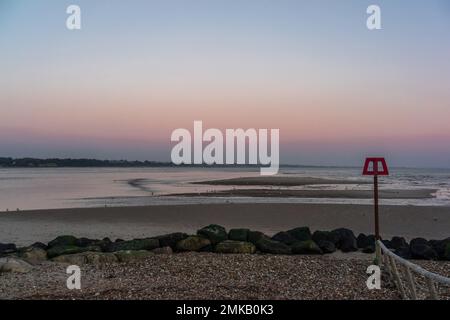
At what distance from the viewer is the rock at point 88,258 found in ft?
34.4

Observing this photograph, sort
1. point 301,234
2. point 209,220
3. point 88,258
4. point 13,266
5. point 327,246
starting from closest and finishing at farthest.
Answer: point 13,266 → point 88,258 → point 327,246 → point 301,234 → point 209,220

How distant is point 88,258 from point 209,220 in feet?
30.0

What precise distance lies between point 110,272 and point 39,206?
1727cm

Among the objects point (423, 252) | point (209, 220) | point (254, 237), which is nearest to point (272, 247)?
point (254, 237)

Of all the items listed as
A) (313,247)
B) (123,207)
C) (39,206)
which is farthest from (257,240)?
(39,206)

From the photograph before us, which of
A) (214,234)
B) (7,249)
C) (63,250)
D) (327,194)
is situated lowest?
(327,194)

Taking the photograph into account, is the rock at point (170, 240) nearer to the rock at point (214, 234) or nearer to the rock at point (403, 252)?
the rock at point (214, 234)

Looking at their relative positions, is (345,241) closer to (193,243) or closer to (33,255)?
(193,243)

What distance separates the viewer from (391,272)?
8.80 meters

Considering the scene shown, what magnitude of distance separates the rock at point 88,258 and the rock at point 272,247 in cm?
353

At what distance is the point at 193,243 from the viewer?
11.9 metres

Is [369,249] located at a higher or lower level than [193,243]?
lower
